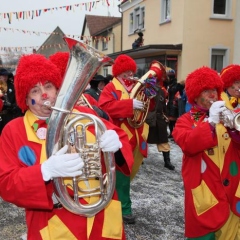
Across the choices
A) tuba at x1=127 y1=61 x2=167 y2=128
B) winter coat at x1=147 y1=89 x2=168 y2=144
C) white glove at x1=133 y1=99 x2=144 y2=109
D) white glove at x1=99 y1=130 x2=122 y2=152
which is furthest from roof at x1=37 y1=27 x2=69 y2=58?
white glove at x1=99 y1=130 x2=122 y2=152

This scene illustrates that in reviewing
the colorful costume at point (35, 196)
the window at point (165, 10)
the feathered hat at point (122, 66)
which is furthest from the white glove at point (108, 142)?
the window at point (165, 10)

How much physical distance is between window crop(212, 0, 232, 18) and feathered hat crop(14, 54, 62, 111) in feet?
44.8

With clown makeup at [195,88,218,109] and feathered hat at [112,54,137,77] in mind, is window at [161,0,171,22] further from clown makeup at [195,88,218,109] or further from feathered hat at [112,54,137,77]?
Answer: clown makeup at [195,88,218,109]

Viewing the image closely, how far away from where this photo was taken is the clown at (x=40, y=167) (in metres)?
1.70

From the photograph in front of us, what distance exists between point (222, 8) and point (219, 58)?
2.11 m

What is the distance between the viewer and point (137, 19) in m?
19.2

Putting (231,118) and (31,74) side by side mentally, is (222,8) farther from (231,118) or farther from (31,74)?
(31,74)

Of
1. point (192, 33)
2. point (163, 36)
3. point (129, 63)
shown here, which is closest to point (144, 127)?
point (129, 63)

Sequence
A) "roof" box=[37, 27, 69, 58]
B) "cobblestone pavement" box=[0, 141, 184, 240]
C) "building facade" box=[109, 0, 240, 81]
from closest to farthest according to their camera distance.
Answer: "cobblestone pavement" box=[0, 141, 184, 240] < "building facade" box=[109, 0, 240, 81] < "roof" box=[37, 27, 69, 58]

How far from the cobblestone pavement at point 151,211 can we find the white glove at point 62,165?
202cm

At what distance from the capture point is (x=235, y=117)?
2215mm

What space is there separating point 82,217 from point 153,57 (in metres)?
13.9

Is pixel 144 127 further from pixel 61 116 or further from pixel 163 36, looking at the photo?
pixel 163 36

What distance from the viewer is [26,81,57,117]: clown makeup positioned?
6.34ft
